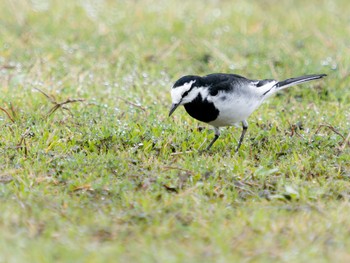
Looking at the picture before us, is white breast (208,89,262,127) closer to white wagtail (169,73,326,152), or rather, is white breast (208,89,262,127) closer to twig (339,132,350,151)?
white wagtail (169,73,326,152)

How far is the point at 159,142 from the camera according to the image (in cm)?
627

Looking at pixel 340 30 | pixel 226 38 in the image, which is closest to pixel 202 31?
pixel 226 38

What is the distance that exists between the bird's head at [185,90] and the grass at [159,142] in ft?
1.48

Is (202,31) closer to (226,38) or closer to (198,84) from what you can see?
(226,38)

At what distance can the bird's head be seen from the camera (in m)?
6.02

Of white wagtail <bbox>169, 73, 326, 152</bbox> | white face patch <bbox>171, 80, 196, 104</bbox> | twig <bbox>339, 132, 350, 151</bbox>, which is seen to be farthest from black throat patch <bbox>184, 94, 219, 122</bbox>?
twig <bbox>339, 132, 350, 151</bbox>

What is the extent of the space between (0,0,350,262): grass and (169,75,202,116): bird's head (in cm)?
45

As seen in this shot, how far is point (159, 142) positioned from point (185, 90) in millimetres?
559

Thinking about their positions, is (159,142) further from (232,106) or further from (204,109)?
(232,106)

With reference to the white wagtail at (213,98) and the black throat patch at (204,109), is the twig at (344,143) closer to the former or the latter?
the white wagtail at (213,98)

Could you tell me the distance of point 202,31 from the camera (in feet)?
Result: 33.2

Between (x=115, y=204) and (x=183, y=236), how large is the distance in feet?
2.43

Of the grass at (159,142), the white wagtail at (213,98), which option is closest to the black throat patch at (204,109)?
the white wagtail at (213,98)

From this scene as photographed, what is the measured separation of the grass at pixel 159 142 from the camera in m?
4.45
